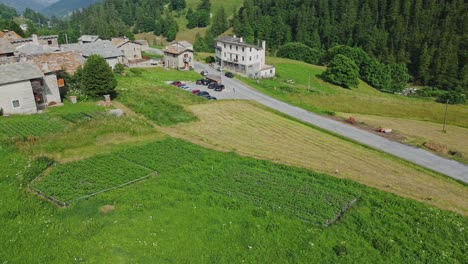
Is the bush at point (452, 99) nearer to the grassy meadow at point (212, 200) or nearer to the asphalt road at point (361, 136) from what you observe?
the asphalt road at point (361, 136)

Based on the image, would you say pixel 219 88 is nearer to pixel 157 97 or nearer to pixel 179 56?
pixel 157 97

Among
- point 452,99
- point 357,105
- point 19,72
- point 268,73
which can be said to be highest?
point 19,72

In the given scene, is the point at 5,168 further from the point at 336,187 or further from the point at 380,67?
the point at 380,67

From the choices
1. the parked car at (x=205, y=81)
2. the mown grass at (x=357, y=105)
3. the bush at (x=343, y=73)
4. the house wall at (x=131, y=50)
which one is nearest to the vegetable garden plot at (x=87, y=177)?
the mown grass at (x=357, y=105)

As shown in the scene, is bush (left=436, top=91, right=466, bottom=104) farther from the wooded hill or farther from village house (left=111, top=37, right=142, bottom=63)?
village house (left=111, top=37, right=142, bottom=63)

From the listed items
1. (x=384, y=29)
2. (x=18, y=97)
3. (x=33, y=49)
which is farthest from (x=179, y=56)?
(x=384, y=29)

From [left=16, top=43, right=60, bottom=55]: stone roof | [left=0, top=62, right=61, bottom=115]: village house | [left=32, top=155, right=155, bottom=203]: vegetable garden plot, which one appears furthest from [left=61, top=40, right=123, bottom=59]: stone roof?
[left=32, top=155, right=155, bottom=203]: vegetable garden plot
